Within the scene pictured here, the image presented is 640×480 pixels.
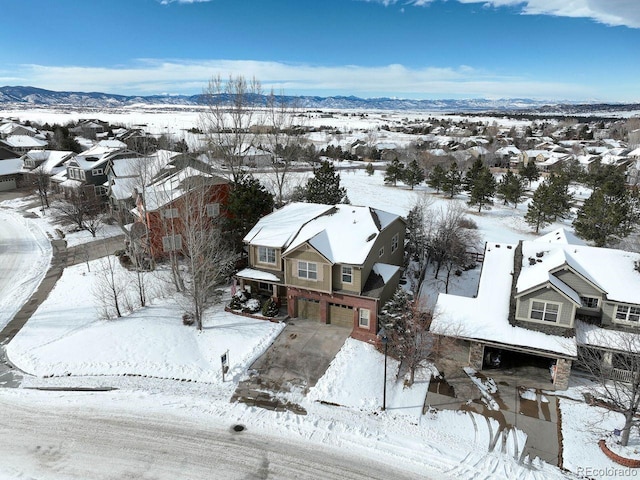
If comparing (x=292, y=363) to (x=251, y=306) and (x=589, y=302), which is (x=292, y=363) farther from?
(x=589, y=302)

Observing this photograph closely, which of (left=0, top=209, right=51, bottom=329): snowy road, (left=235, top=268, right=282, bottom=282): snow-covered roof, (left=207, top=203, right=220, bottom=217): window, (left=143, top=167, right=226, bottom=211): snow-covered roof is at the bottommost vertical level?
(left=0, top=209, right=51, bottom=329): snowy road

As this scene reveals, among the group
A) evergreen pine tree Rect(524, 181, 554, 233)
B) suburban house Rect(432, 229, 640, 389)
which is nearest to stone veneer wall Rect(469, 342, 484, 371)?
suburban house Rect(432, 229, 640, 389)

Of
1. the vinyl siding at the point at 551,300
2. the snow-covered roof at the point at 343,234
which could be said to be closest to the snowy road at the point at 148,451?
the snow-covered roof at the point at 343,234

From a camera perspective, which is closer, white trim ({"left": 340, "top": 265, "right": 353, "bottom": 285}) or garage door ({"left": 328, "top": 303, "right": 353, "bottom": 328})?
white trim ({"left": 340, "top": 265, "right": 353, "bottom": 285})


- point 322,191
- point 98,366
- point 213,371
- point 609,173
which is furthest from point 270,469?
point 609,173

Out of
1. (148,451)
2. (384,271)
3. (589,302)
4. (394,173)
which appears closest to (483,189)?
(394,173)

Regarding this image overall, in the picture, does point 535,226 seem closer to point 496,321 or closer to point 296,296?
point 496,321

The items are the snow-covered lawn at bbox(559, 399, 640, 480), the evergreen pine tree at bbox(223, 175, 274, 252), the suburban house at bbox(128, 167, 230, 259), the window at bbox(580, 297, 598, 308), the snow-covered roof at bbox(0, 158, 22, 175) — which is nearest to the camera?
the snow-covered lawn at bbox(559, 399, 640, 480)

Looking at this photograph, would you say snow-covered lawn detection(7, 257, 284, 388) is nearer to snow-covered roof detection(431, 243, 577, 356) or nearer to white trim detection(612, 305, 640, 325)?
snow-covered roof detection(431, 243, 577, 356)

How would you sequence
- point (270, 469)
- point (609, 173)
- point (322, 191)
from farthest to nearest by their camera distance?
point (609, 173) → point (322, 191) → point (270, 469)
